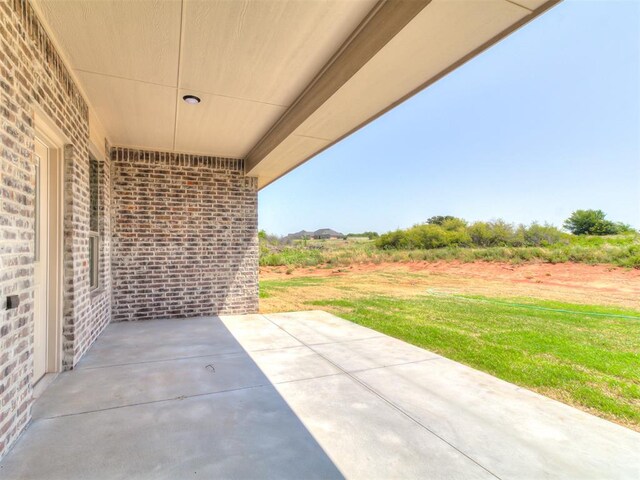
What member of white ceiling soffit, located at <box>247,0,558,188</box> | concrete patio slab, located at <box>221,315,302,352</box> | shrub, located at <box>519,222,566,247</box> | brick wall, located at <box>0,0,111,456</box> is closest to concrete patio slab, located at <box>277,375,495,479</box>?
concrete patio slab, located at <box>221,315,302,352</box>

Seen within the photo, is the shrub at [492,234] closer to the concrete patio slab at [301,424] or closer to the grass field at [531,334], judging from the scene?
→ the grass field at [531,334]

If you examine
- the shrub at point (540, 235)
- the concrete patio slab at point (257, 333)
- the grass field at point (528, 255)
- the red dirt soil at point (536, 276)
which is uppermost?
the shrub at point (540, 235)

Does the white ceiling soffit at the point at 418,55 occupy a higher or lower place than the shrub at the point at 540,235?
higher

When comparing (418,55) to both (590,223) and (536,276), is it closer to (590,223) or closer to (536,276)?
(536,276)

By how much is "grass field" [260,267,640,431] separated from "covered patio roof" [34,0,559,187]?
3027 mm

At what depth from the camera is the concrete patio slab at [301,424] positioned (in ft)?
5.75

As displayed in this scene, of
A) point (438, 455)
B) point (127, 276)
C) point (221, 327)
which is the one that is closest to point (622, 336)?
point (438, 455)

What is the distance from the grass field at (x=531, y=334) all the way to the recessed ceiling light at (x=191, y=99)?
4.07m

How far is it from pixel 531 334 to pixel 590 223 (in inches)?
1098

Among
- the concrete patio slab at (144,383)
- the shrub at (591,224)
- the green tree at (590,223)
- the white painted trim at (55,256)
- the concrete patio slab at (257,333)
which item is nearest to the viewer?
the concrete patio slab at (144,383)

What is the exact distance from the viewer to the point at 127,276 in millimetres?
5336

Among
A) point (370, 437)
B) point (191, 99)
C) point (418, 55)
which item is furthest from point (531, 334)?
point (191, 99)

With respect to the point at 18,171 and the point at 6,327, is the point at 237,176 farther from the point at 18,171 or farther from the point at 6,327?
the point at 6,327

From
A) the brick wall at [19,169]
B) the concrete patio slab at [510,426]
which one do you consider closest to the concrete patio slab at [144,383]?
the brick wall at [19,169]
